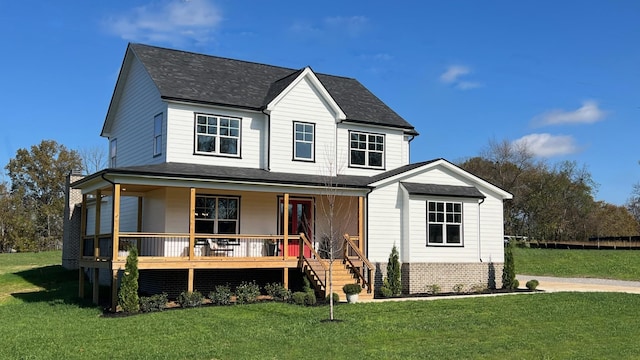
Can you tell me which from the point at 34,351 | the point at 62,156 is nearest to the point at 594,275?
the point at 34,351

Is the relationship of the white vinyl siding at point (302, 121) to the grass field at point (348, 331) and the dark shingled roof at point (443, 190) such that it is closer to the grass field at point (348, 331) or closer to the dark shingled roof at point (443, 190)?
the dark shingled roof at point (443, 190)

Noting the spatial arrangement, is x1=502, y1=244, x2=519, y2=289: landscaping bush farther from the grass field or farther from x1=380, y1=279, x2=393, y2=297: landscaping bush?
x1=380, y1=279, x2=393, y2=297: landscaping bush

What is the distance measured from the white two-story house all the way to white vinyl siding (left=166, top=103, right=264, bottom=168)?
0.12 ft

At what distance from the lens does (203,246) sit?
843 inches

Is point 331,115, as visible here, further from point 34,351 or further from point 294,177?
point 34,351

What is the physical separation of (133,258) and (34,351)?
18.6ft

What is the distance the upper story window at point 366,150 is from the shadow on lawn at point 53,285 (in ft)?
37.8

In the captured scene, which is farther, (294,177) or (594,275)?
(594,275)

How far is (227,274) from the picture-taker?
22.1 m

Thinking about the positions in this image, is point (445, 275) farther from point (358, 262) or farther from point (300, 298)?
point (300, 298)

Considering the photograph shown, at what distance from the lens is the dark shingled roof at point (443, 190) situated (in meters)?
23.7

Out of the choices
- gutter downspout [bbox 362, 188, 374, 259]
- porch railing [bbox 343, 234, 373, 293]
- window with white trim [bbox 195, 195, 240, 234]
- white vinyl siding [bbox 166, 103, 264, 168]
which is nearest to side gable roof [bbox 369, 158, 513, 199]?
gutter downspout [bbox 362, 188, 374, 259]

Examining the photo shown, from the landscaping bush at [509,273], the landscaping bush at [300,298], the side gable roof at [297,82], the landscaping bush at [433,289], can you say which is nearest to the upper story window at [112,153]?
the side gable roof at [297,82]

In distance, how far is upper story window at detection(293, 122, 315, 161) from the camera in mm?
23875
